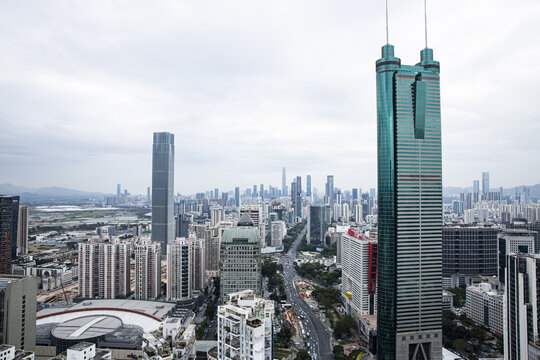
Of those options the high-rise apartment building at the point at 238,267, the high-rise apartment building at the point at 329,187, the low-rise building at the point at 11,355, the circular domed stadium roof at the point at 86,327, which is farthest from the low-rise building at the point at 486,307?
the high-rise apartment building at the point at 329,187

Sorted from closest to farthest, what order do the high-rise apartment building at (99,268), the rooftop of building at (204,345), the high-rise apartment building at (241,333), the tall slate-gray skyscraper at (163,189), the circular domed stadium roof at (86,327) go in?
the high-rise apartment building at (241,333), the rooftop of building at (204,345), the circular domed stadium roof at (86,327), the high-rise apartment building at (99,268), the tall slate-gray skyscraper at (163,189)

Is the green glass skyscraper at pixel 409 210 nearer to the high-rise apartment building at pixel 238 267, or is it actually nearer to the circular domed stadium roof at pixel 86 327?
the high-rise apartment building at pixel 238 267

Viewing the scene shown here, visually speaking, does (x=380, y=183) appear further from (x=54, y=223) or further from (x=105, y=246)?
(x=54, y=223)

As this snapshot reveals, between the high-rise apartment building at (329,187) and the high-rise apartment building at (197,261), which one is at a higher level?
the high-rise apartment building at (329,187)

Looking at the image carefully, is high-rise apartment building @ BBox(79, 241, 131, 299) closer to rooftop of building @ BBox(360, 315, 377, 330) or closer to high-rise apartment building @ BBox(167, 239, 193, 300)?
high-rise apartment building @ BBox(167, 239, 193, 300)

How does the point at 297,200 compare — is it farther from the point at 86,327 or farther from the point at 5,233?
the point at 86,327

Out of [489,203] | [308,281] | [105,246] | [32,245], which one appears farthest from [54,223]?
[489,203]
